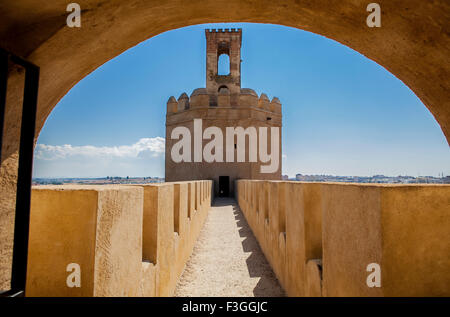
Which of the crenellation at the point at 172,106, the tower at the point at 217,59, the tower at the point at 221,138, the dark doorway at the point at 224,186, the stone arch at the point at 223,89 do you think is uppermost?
the tower at the point at 217,59

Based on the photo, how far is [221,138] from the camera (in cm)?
1778

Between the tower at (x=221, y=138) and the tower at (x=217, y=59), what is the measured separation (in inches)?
59.3

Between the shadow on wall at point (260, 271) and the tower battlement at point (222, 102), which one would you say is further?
the tower battlement at point (222, 102)

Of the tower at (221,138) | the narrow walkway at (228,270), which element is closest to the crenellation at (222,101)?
the tower at (221,138)

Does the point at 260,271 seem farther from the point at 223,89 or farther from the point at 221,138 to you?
the point at 223,89

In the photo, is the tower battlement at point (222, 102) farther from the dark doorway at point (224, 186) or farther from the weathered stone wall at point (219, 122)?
the dark doorway at point (224, 186)

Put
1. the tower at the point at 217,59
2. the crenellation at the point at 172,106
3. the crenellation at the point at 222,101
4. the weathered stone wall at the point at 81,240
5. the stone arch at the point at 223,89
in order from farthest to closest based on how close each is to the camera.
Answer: the tower at the point at 217,59
the stone arch at the point at 223,89
the crenellation at the point at 172,106
the crenellation at the point at 222,101
the weathered stone wall at the point at 81,240

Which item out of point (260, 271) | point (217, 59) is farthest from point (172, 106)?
point (260, 271)

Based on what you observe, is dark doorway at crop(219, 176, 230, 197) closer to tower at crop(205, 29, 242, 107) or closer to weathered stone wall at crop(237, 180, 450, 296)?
tower at crop(205, 29, 242, 107)

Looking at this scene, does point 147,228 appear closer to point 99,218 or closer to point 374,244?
point 99,218

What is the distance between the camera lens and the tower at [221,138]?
17.7 metres

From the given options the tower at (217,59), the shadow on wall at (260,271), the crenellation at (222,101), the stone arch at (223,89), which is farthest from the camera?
the tower at (217,59)

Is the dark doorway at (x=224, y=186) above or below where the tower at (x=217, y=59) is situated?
below

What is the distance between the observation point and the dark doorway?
18031mm
